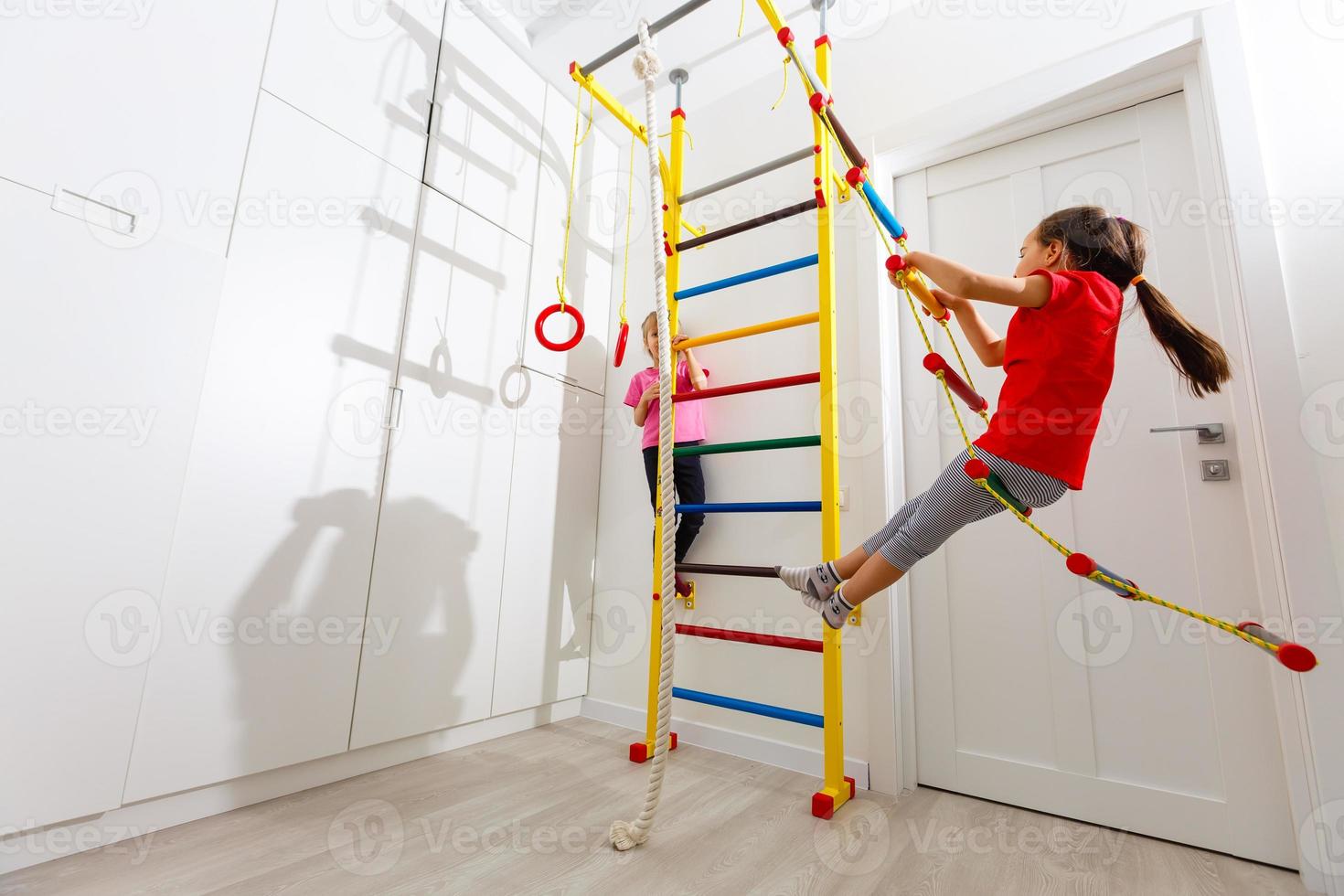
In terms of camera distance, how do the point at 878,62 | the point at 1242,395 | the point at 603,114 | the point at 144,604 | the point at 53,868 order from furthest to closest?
the point at 603,114
the point at 878,62
the point at 1242,395
the point at 144,604
the point at 53,868

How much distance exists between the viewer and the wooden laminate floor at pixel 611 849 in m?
1.25

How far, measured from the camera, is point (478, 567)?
217 centimetres

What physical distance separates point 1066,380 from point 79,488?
2.08 meters

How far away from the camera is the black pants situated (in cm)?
230

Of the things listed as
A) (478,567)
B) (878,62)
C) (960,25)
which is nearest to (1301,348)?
(960,25)

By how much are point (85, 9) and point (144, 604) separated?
1373 mm

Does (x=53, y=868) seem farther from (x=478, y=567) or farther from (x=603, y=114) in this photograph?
(x=603, y=114)

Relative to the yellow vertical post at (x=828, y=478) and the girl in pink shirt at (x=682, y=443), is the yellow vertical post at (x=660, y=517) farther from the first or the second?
the yellow vertical post at (x=828, y=478)

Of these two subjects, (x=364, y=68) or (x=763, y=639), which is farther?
(x=364, y=68)

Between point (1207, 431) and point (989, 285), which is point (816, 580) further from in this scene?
point (1207, 431)

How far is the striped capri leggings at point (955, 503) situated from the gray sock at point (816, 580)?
174 mm

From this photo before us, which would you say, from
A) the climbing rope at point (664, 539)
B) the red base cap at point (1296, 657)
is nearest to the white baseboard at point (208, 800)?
the climbing rope at point (664, 539)

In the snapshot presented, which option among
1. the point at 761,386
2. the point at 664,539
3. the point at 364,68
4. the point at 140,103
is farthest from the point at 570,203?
the point at 664,539

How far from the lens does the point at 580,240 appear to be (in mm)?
2764
